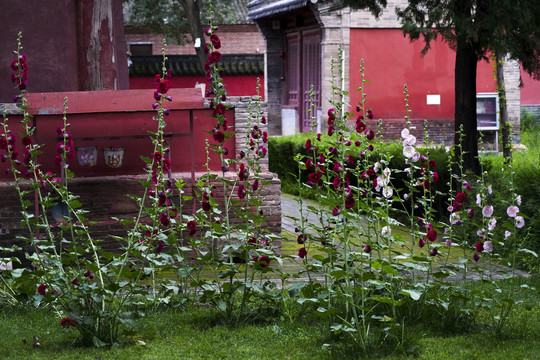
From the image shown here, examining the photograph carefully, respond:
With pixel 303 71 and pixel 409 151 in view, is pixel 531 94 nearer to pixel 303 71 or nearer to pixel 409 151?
pixel 303 71

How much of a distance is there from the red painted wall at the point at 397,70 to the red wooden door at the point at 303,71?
5.60 ft

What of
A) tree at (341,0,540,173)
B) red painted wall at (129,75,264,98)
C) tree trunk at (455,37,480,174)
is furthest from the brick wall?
tree trunk at (455,37,480,174)

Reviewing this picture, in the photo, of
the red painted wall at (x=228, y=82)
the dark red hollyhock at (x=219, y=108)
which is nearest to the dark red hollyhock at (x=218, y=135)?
the dark red hollyhock at (x=219, y=108)

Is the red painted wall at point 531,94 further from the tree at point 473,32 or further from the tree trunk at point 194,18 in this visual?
the tree at point 473,32

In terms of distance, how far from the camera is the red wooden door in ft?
72.5

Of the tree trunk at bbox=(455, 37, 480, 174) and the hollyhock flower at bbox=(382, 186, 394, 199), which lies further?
the tree trunk at bbox=(455, 37, 480, 174)

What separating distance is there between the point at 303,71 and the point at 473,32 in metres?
13.5

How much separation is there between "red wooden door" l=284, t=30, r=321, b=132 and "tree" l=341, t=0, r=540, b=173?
34.5ft

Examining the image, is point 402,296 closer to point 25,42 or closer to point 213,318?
point 213,318

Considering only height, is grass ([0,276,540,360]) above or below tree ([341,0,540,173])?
below

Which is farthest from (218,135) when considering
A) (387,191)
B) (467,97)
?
(467,97)

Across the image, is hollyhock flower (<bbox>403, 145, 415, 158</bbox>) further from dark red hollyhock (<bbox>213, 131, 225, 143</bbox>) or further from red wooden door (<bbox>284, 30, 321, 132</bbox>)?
red wooden door (<bbox>284, 30, 321, 132</bbox>)

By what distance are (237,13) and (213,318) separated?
1330 inches

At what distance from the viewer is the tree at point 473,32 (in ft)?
32.3
